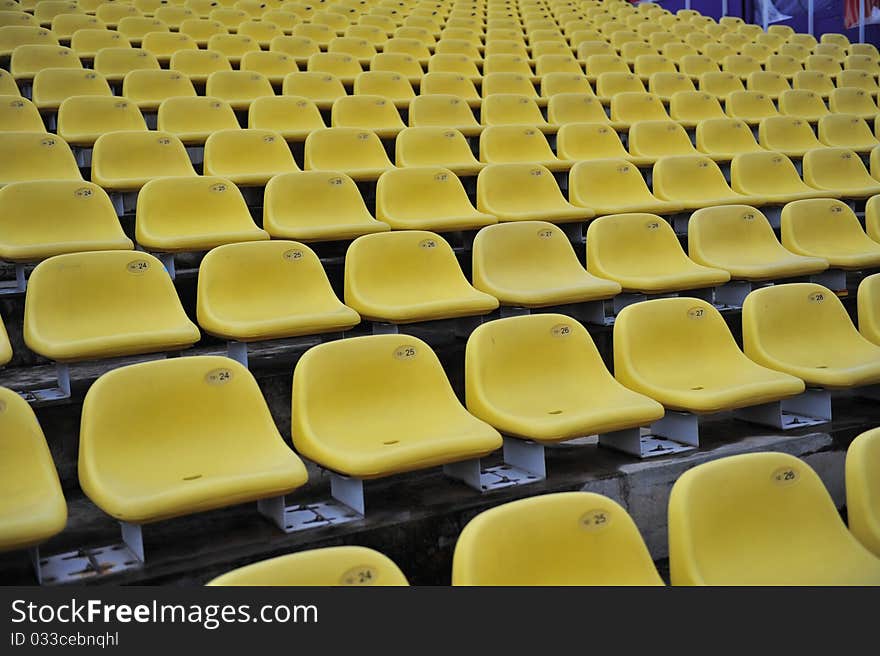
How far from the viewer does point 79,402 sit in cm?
221

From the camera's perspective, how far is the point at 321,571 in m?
1.20

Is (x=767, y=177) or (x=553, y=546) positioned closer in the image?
(x=553, y=546)

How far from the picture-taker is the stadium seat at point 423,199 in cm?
340

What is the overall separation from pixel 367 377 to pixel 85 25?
4326 mm

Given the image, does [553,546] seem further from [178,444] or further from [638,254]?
[638,254]

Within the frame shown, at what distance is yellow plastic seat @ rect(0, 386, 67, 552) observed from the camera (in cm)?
157

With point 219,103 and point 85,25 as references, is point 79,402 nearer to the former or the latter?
point 219,103

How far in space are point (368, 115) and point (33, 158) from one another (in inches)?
61.5

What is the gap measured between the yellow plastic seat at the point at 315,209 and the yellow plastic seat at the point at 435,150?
655 millimetres

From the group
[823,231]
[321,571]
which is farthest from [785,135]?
[321,571]

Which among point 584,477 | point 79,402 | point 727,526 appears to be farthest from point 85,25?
point 727,526

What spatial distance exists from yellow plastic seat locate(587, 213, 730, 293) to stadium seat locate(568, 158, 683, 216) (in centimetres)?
42

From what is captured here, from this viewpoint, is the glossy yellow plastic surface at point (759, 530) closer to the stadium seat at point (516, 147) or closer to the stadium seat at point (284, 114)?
the stadium seat at point (516, 147)

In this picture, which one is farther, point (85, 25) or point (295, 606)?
point (85, 25)
